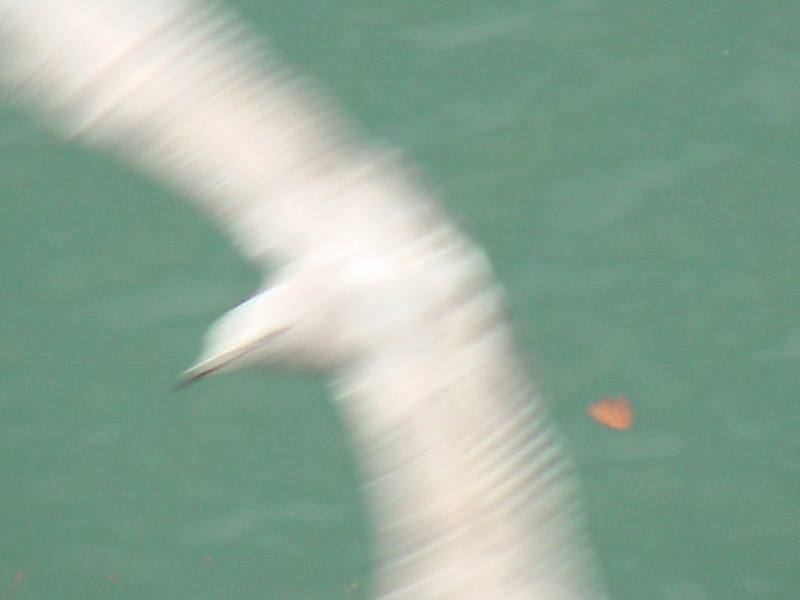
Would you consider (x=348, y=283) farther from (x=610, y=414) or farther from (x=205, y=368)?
(x=610, y=414)

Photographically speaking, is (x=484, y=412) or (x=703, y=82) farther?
(x=703, y=82)

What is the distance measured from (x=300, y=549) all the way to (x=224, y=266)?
0.60 metres

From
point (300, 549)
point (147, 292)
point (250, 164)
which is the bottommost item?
point (300, 549)

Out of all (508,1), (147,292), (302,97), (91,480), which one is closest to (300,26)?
(508,1)

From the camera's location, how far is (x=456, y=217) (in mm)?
2963

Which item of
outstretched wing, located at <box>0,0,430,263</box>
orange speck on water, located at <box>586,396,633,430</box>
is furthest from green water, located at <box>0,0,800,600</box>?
outstretched wing, located at <box>0,0,430,263</box>

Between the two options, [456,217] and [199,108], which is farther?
[456,217]

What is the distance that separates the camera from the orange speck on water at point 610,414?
2959mm

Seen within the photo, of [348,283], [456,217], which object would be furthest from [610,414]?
[348,283]

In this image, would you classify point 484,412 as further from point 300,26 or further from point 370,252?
point 300,26

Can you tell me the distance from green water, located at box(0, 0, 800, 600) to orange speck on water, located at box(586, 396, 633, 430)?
0.06ft

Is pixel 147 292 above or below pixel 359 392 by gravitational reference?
below

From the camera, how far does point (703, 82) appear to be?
3.05 meters

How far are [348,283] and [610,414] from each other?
2.09 metres
